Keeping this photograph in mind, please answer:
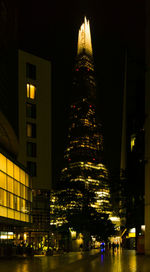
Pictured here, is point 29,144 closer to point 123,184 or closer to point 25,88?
point 25,88

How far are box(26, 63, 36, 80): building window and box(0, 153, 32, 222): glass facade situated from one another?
30553 millimetres

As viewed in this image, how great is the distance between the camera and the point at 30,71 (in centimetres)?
7369

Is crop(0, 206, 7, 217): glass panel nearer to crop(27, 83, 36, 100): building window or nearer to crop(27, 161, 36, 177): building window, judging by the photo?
crop(27, 161, 36, 177): building window

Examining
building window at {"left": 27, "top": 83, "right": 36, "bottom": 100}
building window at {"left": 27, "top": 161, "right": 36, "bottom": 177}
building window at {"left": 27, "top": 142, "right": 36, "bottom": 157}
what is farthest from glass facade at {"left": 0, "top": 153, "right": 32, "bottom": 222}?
building window at {"left": 27, "top": 83, "right": 36, "bottom": 100}

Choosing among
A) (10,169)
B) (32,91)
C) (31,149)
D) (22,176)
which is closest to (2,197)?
(10,169)

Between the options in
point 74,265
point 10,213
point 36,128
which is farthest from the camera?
point 36,128

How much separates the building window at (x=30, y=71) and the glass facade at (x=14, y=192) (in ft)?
100

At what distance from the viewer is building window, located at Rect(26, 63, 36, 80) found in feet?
240

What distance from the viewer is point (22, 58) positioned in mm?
72438

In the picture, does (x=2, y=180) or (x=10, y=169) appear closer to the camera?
(x=2, y=180)

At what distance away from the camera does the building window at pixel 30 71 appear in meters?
73.2

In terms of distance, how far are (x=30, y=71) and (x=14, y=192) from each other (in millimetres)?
37870

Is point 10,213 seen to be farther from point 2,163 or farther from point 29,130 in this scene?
point 29,130

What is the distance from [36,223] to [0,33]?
36773 millimetres
